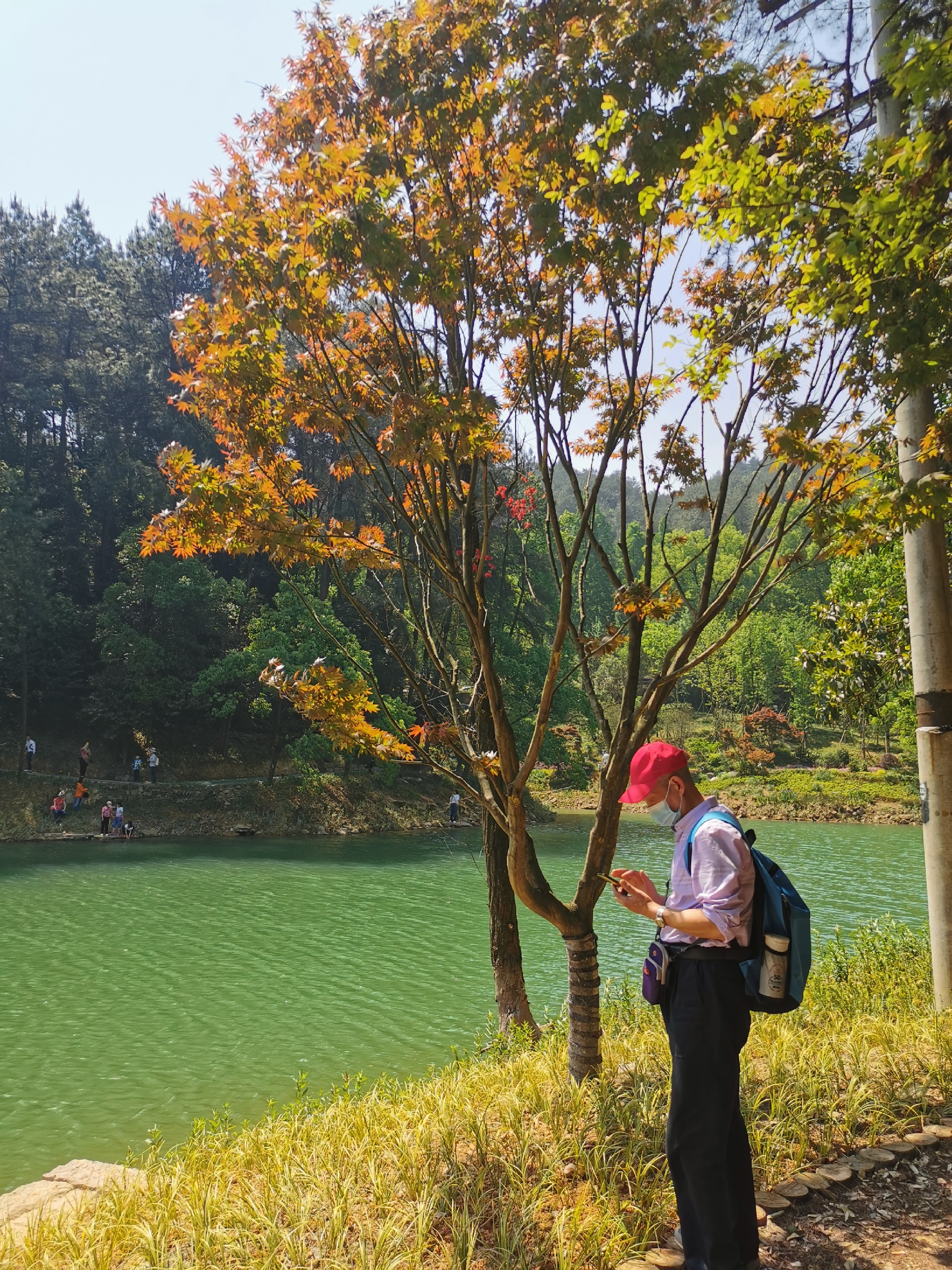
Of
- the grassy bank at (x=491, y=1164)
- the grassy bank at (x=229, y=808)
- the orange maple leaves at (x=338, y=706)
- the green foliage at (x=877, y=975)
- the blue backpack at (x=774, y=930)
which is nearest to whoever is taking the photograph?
the blue backpack at (x=774, y=930)

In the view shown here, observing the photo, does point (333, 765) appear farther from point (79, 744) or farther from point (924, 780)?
point (924, 780)

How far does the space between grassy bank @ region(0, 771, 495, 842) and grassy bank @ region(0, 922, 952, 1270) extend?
62.1 feet

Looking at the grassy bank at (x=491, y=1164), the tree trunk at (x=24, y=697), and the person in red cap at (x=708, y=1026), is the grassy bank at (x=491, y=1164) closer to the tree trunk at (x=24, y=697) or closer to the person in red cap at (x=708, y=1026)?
the person in red cap at (x=708, y=1026)

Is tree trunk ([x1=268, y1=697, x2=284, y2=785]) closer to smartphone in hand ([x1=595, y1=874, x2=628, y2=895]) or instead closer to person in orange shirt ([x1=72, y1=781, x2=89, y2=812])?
person in orange shirt ([x1=72, y1=781, x2=89, y2=812])

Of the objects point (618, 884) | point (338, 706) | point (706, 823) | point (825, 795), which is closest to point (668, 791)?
point (706, 823)

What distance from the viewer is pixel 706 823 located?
2.38 meters

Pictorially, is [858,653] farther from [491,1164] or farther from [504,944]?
[491,1164]

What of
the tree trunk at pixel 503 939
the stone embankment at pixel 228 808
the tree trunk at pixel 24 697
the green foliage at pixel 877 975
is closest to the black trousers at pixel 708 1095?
the green foliage at pixel 877 975

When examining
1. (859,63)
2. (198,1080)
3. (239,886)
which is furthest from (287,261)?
(239,886)

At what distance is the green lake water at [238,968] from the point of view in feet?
21.5

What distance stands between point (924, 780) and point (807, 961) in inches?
128

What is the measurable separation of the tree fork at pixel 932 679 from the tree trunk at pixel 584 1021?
2.30 meters

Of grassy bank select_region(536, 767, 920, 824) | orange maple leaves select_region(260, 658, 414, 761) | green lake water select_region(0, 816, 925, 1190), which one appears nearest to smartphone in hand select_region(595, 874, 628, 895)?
orange maple leaves select_region(260, 658, 414, 761)

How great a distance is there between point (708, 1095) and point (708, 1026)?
0.59ft
